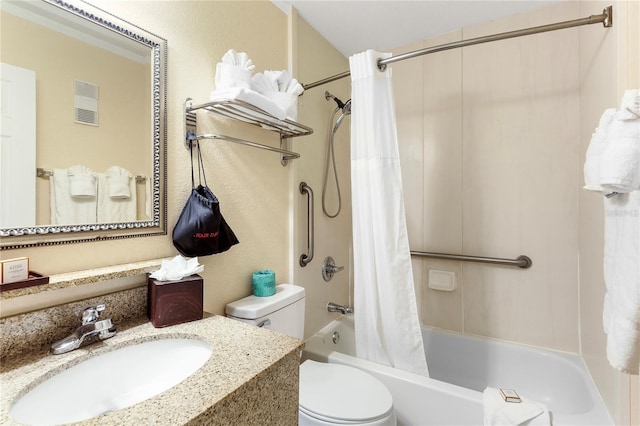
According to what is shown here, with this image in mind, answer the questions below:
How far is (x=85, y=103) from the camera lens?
87 centimetres

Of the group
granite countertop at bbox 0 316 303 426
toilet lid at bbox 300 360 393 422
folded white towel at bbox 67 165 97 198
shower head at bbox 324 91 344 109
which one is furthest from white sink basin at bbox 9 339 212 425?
shower head at bbox 324 91 344 109

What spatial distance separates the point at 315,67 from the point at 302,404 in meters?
1.87

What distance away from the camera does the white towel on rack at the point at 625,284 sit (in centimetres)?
80

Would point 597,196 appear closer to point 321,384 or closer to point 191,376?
point 321,384

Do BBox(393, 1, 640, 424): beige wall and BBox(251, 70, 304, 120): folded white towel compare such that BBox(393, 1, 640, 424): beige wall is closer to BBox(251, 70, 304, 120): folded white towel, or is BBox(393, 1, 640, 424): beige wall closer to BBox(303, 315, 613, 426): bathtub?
BBox(303, 315, 613, 426): bathtub

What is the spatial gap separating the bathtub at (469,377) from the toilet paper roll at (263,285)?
0.50 metres

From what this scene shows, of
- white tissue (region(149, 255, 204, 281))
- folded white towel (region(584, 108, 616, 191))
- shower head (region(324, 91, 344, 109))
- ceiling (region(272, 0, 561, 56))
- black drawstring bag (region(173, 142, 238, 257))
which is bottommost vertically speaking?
white tissue (region(149, 255, 204, 281))

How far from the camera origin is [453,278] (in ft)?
6.63

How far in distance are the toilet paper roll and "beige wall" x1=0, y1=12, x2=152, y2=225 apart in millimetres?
576

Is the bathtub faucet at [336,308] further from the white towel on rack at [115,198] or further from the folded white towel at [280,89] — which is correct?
the white towel on rack at [115,198]

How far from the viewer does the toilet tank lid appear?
120 cm

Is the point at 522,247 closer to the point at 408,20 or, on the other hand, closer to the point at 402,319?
the point at 402,319

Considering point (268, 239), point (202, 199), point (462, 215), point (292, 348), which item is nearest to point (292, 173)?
point (268, 239)

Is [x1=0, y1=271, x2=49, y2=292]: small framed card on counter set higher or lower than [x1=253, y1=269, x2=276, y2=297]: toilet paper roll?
higher
